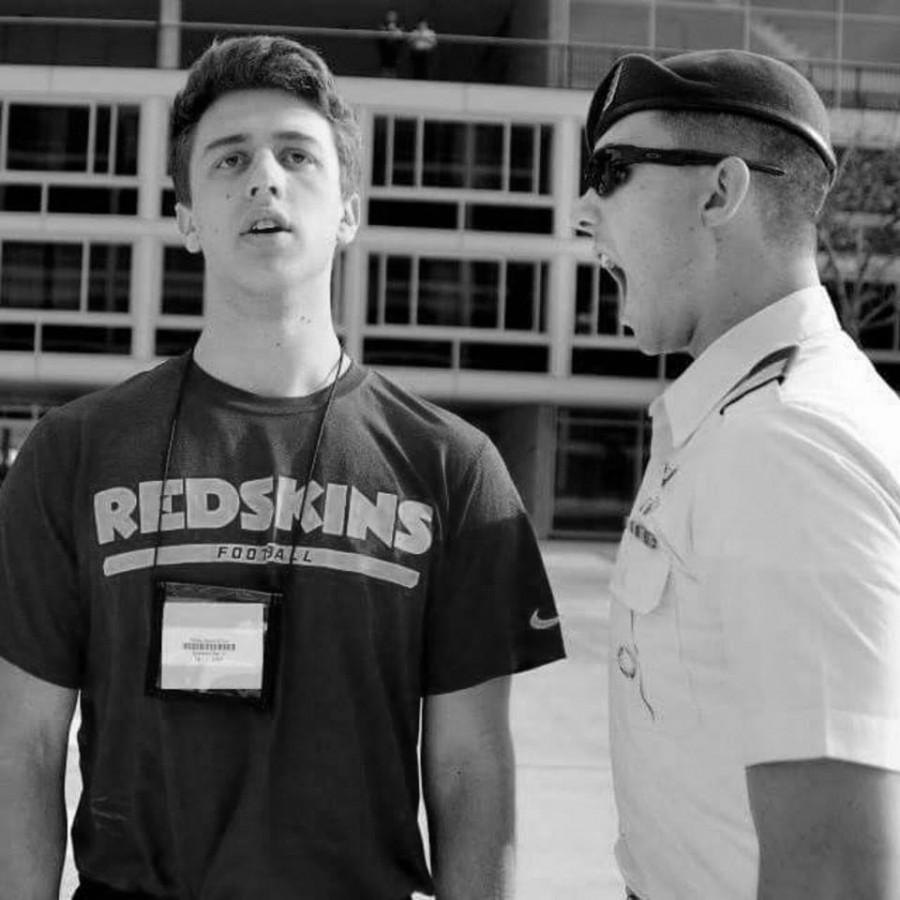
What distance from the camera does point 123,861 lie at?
75.6 inches

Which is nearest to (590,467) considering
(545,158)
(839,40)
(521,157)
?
(545,158)

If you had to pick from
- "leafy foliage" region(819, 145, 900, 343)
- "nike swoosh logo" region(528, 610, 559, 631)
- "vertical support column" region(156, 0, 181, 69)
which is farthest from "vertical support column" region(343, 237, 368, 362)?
"nike swoosh logo" region(528, 610, 559, 631)

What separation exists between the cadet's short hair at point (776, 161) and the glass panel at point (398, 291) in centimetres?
2306

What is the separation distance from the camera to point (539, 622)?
2.13m

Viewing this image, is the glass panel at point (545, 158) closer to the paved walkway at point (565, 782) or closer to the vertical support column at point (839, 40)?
the vertical support column at point (839, 40)

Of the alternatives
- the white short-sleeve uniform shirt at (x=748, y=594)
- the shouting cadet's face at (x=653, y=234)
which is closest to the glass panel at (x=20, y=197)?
the shouting cadet's face at (x=653, y=234)

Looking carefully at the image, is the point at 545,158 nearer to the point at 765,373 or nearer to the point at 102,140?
the point at 102,140

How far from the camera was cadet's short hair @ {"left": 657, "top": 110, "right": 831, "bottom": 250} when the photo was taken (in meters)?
1.68

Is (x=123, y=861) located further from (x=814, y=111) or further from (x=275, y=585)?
(x=814, y=111)

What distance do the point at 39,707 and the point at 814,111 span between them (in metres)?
1.41

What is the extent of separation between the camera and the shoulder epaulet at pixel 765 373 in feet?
5.02

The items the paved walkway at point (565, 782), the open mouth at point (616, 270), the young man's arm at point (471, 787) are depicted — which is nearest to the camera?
the open mouth at point (616, 270)

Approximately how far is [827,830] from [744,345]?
64 centimetres

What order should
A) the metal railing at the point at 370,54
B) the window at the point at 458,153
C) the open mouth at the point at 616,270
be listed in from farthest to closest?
1. the metal railing at the point at 370,54
2. the window at the point at 458,153
3. the open mouth at the point at 616,270
